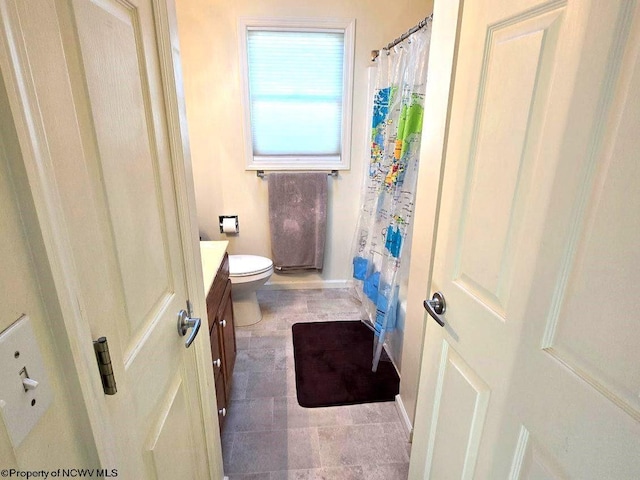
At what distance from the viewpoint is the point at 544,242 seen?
2.13ft

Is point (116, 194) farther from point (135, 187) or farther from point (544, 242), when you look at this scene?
point (544, 242)

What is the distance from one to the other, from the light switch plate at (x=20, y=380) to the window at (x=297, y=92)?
8.40 ft

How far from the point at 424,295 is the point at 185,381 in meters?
0.97

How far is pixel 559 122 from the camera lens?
61 centimetres

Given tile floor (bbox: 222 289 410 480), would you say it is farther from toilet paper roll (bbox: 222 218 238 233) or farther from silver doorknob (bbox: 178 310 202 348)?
toilet paper roll (bbox: 222 218 238 233)

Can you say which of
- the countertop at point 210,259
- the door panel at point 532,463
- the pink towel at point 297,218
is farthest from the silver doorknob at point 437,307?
the pink towel at point 297,218

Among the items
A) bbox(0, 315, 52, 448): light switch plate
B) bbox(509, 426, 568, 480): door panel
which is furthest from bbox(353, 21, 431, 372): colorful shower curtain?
bbox(0, 315, 52, 448): light switch plate

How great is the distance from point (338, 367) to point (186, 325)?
1461 mm

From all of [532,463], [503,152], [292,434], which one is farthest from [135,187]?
[292,434]

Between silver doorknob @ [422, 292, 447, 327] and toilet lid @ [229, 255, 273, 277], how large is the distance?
60.9 inches

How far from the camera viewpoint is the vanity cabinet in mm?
1459

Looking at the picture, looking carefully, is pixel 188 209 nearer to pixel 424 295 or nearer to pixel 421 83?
pixel 424 295

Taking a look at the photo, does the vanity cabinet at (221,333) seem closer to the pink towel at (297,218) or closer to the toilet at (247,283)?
the toilet at (247,283)

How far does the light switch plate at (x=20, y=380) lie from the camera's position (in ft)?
1.17
